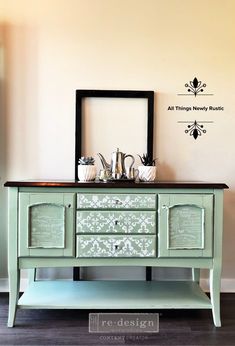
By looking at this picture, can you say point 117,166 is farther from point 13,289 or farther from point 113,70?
point 13,289

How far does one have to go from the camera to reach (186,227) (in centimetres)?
204

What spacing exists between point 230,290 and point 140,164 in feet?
4.07

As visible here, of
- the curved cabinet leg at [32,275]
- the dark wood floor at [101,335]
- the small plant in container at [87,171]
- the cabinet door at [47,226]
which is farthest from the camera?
the curved cabinet leg at [32,275]

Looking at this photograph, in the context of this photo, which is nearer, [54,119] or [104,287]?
[104,287]

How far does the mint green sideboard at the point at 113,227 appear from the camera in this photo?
2.02 m

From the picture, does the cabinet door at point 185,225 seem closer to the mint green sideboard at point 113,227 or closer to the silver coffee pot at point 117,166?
the mint green sideboard at point 113,227

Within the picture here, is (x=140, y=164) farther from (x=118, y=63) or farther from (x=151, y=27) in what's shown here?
(x=151, y=27)

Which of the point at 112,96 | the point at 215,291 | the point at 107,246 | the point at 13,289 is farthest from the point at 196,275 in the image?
the point at 112,96

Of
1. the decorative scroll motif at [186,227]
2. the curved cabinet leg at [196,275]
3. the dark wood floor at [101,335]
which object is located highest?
the decorative scroll motif at [186,227]

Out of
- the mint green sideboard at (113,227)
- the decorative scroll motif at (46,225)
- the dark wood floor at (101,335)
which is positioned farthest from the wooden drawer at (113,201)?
the dark wood floor at (101,335)

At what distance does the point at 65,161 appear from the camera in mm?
2566

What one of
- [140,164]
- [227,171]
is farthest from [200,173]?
[140,164]

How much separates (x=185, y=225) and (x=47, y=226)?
Answer: 862 mm

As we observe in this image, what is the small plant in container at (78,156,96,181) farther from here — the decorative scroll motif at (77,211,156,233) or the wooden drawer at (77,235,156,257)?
the wooden drawer at (77,235,156,257)
